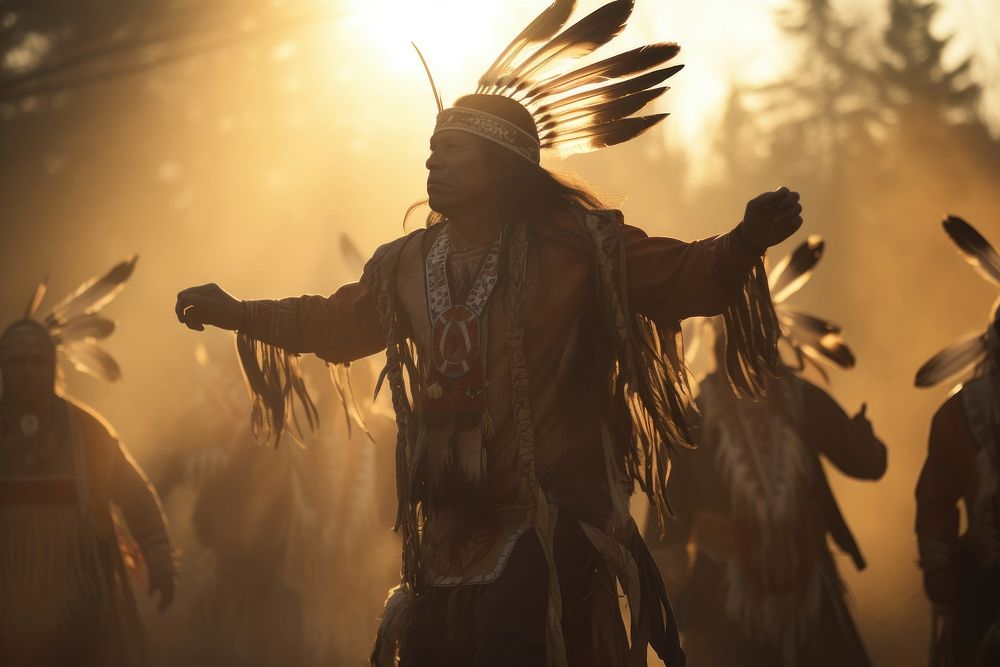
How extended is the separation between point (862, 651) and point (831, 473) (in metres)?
14.6

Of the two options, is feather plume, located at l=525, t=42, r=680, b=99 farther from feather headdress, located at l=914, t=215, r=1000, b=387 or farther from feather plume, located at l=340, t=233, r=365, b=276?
feather plume, located at l=340, t=233, r=365, b=276

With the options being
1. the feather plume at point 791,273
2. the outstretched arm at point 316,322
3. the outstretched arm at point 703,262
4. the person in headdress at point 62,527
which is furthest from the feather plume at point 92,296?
the outstretched arm at point 703,262

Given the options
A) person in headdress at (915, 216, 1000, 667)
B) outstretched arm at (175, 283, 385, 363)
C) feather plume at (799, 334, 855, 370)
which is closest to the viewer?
outstretched arm at (175, 283, 385, 363)

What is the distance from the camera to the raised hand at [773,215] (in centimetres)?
436

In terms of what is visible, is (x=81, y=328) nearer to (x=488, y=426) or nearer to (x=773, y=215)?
(x=488, y=426)

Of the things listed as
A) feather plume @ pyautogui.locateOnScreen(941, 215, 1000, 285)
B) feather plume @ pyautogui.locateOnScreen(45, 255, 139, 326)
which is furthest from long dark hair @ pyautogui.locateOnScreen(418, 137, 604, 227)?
feather plume @ pyautogui.locateOnScreen(45, 255, 139, 326)

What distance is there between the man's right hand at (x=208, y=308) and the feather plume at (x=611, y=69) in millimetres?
1189

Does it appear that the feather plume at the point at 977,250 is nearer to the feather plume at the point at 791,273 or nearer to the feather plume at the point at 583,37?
the feather plume at the point at 791,273

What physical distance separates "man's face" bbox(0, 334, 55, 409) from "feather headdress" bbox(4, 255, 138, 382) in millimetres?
583

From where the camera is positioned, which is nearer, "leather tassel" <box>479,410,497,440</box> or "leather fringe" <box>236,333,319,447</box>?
"leather tassel" <box>479,410,497,440</box>

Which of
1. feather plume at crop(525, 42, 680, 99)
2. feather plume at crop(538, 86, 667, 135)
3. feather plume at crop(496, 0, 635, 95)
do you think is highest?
feather plume at crop(496, 0, 635, 95)

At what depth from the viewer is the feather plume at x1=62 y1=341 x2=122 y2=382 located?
371 inches

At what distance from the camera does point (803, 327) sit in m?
9.35

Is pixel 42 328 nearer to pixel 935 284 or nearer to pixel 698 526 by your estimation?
pixel 698 526
